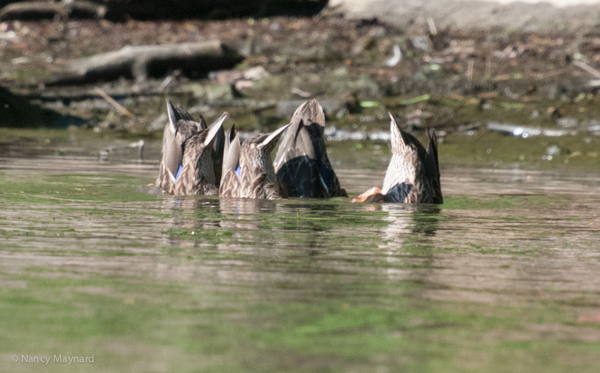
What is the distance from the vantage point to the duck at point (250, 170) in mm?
7508

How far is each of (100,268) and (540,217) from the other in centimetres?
359

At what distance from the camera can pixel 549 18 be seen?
18797 mm

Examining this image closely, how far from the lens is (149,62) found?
17.5 m

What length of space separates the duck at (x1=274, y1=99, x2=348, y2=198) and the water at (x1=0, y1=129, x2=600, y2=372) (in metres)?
0.76

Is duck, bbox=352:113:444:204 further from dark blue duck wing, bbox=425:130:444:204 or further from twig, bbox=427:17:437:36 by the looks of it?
twig, bbox=427:17:437:36

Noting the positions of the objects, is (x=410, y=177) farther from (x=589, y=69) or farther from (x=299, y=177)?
(x=589, y=69)

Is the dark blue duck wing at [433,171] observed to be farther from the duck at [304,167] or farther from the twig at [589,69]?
the twig at [589,69]

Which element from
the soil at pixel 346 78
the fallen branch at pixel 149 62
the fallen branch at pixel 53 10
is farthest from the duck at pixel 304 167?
Result: the fallen branch at pixel 53 10

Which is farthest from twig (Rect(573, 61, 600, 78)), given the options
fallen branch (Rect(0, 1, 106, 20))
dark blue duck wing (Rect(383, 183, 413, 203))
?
fallen branch (Rect(0, 1, 106, 20))

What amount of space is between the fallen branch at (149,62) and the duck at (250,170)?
10207mm

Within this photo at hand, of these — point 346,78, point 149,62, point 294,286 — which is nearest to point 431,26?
point 346,78

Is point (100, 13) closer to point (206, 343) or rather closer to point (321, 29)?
point (321, 29)

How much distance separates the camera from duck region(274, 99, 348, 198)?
8039mm

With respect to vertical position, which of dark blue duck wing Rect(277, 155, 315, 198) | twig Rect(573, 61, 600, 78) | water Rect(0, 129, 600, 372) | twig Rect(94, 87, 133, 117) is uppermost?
twig Rect(573, 61, 600, 78)
